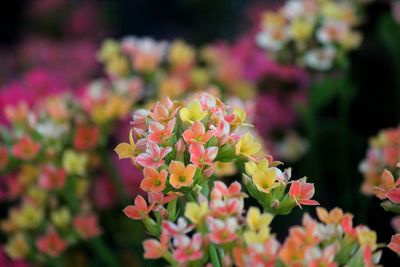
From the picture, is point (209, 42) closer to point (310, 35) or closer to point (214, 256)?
A: point (310, 35)

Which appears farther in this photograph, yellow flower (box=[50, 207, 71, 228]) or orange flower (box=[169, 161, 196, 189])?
yellow flower (box=[50, 207, 71, 228])

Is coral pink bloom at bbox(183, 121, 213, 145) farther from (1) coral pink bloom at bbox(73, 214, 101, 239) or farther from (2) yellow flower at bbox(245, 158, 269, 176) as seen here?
(1) coral pink bloom at bbox(73, 214, 101, 239)

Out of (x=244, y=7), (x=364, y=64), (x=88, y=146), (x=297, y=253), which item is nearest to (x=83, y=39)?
(x=244, y=7)

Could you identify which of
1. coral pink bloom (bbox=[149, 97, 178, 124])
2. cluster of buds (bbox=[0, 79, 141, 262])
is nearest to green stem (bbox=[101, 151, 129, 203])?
cluster of buds (bbox=[0, 79, 141, 262])

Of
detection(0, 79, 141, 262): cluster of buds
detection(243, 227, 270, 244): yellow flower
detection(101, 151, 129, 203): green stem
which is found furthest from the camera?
detection(101, 151, 129, 203): green stem

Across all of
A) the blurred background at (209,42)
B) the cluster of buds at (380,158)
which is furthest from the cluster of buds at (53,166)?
the cluster of buds at (380,158)
